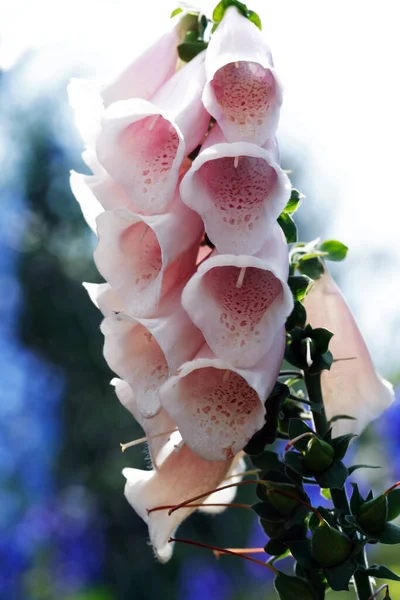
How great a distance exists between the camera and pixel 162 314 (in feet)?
2.05

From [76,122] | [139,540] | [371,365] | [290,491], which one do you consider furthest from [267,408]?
[139,540]

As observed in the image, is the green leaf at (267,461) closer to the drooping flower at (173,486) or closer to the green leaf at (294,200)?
the drooping flower at (173,486)

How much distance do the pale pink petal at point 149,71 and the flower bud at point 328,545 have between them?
1.39 feet

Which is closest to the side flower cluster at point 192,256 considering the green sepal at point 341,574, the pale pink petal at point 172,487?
the pale pink petal at point 172,487

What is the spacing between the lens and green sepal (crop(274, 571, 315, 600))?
541 millimetres

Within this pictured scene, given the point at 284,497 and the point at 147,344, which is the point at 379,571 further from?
the point at 147,344

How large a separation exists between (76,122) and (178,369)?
28 cm

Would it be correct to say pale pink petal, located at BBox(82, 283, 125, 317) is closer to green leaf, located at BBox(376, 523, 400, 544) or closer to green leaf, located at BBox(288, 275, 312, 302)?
green leaf, located at BBox(288, 275, 312, 302)

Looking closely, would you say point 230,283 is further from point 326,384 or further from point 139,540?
point 139,540

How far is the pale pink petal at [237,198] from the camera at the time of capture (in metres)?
0.58

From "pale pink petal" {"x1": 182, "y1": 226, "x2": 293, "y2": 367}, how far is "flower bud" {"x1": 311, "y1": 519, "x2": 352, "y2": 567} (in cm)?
13

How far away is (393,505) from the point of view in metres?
0.59

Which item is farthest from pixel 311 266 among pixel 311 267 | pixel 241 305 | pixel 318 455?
pixel 318 455

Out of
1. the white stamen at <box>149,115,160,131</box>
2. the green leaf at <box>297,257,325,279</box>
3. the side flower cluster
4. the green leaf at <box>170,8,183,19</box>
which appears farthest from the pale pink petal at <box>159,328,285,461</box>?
the green leaf at <box>170,8,183,19</box>
